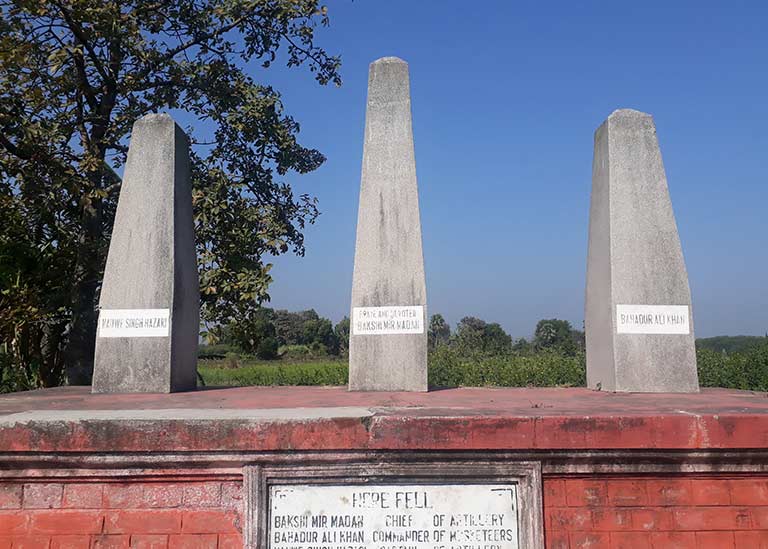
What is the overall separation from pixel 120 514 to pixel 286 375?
72.6ft

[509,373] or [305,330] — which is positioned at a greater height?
[305,330]

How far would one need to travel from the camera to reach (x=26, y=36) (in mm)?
7156

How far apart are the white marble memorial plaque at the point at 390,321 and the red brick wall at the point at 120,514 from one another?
7.75 feet

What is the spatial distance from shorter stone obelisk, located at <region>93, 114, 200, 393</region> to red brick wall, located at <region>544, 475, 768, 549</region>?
3257mm

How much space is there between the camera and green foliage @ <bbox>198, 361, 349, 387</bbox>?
21953 millimetres

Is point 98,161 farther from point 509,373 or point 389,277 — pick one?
point 509,373

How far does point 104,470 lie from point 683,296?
4.37 m

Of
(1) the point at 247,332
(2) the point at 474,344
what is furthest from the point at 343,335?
(1) the point at 247,332

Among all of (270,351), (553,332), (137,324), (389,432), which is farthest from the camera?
(553,332)

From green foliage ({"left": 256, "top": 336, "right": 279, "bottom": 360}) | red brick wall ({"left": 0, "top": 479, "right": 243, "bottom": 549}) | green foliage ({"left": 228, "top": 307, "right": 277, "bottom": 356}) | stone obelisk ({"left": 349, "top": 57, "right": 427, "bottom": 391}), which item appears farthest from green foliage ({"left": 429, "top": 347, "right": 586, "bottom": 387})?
green foliage ({"left": 256, "top": 336, "right": 279, "bottom": 360})

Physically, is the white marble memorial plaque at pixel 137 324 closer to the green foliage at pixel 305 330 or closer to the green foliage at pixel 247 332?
the green foliage at pixel 247 332

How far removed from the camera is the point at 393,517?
275cm

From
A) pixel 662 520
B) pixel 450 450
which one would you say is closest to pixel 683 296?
pixel 662 520

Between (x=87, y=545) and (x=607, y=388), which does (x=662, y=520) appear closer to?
(x=607, y=388)
